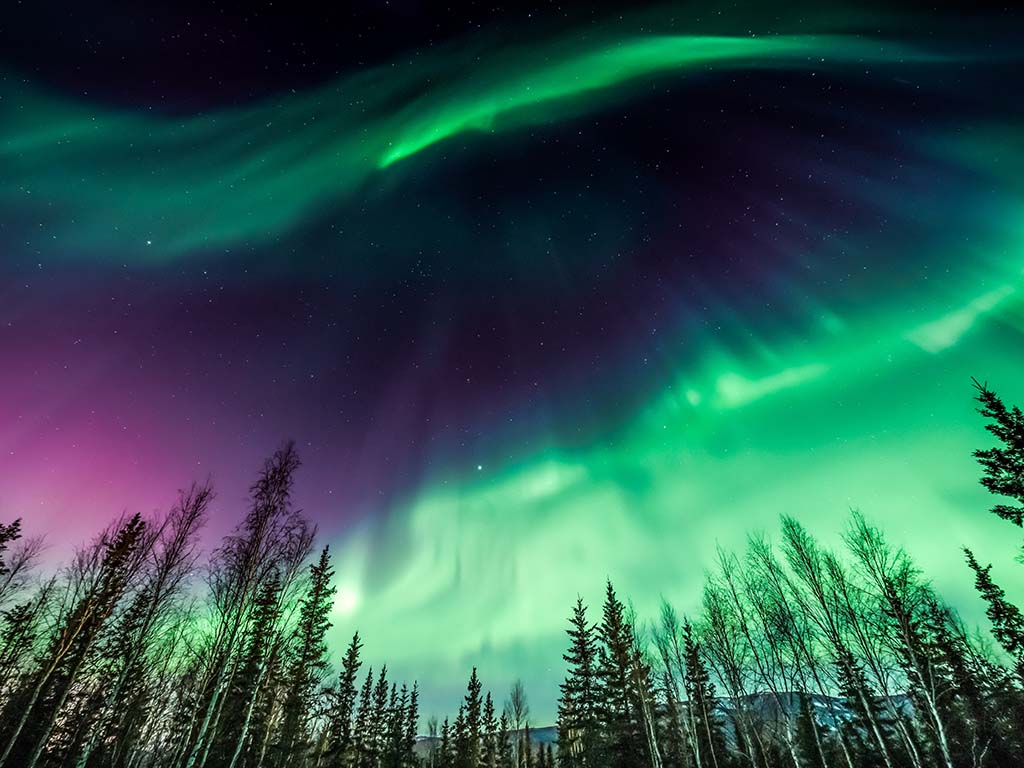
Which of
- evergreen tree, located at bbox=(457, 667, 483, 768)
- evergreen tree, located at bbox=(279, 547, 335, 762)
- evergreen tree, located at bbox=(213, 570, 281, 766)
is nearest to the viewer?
evergreen tree, located at bbox=(213, 570, 281, 766)

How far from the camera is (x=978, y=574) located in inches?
1303

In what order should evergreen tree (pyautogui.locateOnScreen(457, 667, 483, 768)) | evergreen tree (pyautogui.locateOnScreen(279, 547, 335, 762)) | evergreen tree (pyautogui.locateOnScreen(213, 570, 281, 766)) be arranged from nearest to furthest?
evergreen tree (pyautogui.locateOnScreen(213, 570, 281, 766)) → evergreen tree (pyautogui.locateOnScreen(279, 547, 335, 762)) → evergreen tree (pyautogui.locateOnScreen(457, 667, 483, 768))

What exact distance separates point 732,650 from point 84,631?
34804 millimetres

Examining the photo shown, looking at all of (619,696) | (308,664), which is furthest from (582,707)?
(308,664)

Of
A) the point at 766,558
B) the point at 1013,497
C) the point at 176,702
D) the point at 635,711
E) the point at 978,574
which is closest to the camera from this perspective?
the point at 1013,497

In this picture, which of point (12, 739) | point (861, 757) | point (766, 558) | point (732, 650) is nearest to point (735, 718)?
point (732, 650)

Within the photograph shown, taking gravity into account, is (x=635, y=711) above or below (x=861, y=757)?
above

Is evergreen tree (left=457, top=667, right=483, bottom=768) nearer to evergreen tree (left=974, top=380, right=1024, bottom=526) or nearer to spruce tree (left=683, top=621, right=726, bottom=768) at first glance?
spruce tree (left=683, top=621, right=726, bottom=768)

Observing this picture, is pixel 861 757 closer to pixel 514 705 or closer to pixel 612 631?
pixel 612 631

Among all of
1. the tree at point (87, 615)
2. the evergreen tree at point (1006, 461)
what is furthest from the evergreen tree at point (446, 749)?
the evergreen tree at point (1006, 461)

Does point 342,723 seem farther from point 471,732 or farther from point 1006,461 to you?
point 1006,461

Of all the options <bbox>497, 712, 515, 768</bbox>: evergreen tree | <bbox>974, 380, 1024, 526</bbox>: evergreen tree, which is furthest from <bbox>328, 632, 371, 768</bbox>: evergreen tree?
<bbox>974, 380, 1024, 526</bbox>: evergreen tree

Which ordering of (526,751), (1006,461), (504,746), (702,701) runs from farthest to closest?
(526,751), (504,746), (702,701), (1006,461)

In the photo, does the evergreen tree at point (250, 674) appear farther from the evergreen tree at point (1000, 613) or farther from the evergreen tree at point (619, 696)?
the evergreen tree at point (1000, 613)
